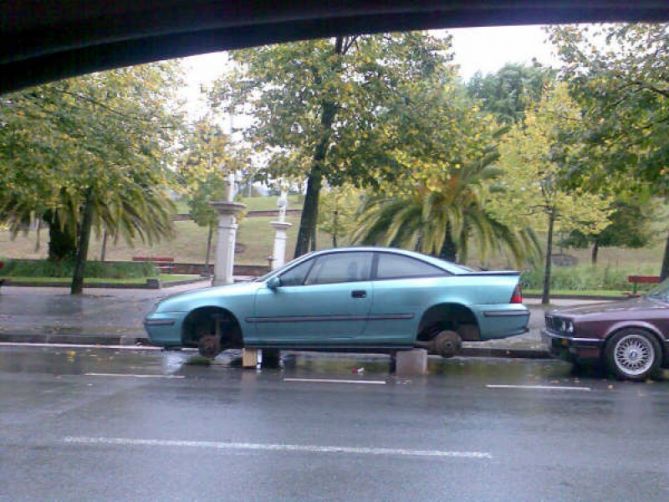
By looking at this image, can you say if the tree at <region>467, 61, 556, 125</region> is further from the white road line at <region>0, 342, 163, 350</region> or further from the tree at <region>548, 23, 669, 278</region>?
the white road line at <region>0, 342, 163, 350</region>

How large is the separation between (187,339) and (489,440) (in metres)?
5.50

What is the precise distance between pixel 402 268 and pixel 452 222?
15368mm

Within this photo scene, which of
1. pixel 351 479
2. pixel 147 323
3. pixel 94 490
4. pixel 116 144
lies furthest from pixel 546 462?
pixel 116 144

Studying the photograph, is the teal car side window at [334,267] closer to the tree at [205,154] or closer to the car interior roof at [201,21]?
the car interior roof at [201,21]

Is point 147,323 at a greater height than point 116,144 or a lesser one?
lesser

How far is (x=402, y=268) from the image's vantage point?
1093cm

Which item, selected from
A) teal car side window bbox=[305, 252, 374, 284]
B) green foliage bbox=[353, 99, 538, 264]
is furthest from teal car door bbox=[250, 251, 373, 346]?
green foliage bbox=[353, 99, 538, 264]

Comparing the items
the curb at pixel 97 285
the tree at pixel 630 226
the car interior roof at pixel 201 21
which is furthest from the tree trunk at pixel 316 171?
the tree at pixel 630 226

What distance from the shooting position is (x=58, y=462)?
6168mm

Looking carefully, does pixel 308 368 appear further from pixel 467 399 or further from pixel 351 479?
pixel 351 479

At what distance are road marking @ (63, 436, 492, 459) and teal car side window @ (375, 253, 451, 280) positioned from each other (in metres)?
4.47

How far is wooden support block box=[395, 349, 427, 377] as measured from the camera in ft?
35.7

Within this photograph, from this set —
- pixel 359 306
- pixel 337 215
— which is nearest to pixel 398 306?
pixel 359 306

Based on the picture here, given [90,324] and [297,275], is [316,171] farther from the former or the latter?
[297,275]
